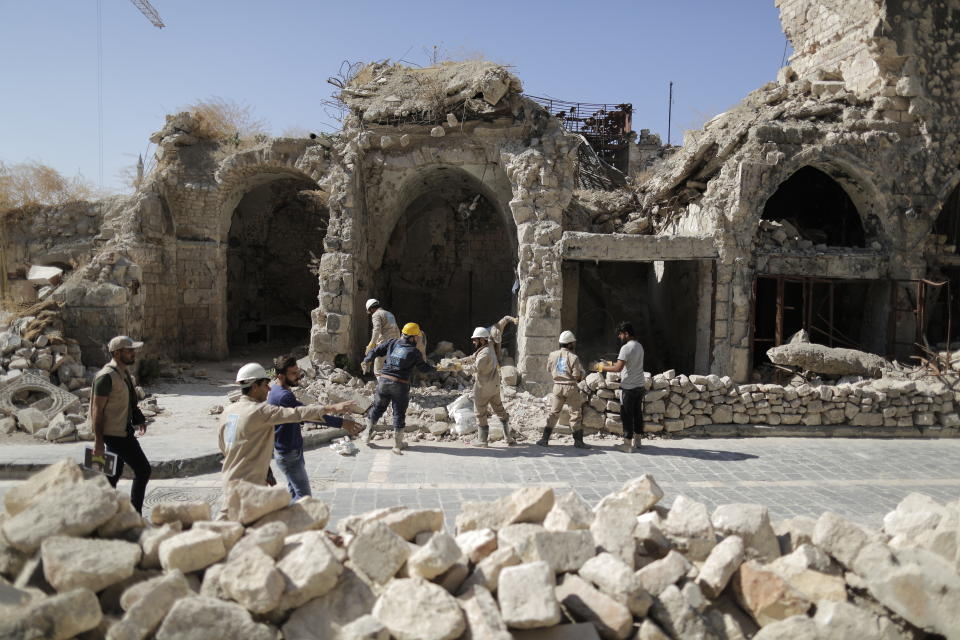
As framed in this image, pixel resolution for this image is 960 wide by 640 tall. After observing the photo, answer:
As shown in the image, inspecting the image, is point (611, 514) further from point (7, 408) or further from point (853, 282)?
point (853, 282)

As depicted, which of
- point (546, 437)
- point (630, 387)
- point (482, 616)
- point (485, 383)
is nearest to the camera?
point (482, 616)

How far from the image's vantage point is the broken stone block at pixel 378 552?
11.4 feet

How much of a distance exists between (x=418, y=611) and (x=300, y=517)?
3.34 feet

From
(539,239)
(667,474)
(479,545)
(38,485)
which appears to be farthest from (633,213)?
(38,485)

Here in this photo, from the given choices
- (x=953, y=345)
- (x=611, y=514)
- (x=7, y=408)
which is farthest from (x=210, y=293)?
(x=953, y=345)

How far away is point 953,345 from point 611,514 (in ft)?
39.1

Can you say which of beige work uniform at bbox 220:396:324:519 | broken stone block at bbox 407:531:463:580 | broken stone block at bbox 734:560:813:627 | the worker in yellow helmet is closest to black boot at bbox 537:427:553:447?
the worker in yellow helmet

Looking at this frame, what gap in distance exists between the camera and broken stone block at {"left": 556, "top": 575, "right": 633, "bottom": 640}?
→ 3.33 meters

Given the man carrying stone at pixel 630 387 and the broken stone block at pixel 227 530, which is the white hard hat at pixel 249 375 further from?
the man carrying stone at pixel 630 387

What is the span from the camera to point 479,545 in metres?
3.66

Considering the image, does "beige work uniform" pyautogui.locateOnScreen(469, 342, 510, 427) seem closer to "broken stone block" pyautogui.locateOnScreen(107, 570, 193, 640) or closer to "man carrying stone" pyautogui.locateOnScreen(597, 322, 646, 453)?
"man carrying stone" pyautogui.locateOnScreen(597, 322, 646, 453)

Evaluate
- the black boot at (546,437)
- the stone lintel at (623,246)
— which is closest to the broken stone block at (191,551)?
the black boot at (546,437)

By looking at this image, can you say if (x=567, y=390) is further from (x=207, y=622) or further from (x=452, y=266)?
(x=452, y=266)

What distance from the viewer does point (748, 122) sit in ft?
40.2
